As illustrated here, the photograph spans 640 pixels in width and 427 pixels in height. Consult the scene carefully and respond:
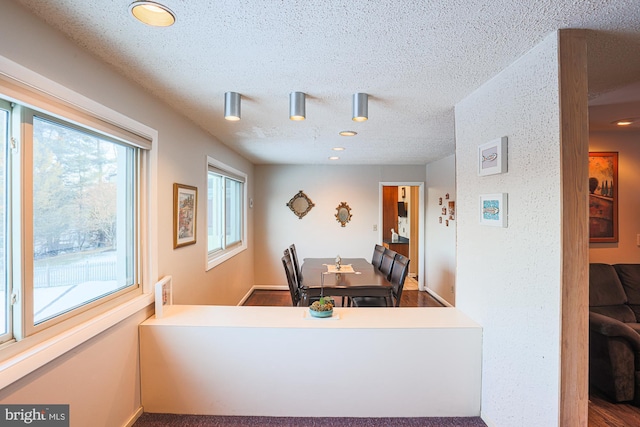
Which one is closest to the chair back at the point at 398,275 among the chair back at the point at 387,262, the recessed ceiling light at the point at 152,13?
the chair back at the point at 387,262

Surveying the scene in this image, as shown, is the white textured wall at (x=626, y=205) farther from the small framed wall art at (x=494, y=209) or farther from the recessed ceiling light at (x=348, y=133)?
the recessed ceiling light at (x=348, y=133)

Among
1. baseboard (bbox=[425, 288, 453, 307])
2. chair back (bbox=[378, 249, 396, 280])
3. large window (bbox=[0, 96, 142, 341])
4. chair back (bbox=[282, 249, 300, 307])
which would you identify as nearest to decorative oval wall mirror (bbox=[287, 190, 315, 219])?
chair back (bbox=[378, 249, 396, 280])

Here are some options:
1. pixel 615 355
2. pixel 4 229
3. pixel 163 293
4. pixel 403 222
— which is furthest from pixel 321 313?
pixel 403 222

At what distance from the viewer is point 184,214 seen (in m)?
2.63

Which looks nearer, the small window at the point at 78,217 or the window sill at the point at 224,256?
the small window at the point at 78,217

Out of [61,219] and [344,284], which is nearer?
[61,219]

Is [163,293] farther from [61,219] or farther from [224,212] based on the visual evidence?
[224,212]

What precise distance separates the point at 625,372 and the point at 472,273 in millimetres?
1327

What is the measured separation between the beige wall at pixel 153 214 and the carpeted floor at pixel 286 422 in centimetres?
19

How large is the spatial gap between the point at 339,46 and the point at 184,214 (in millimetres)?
1899

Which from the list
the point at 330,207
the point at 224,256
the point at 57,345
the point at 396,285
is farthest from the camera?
the point at 330,207

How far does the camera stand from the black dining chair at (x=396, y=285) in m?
3.00

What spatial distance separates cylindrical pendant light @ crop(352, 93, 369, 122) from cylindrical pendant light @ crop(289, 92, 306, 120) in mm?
351

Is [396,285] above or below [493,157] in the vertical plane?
below
